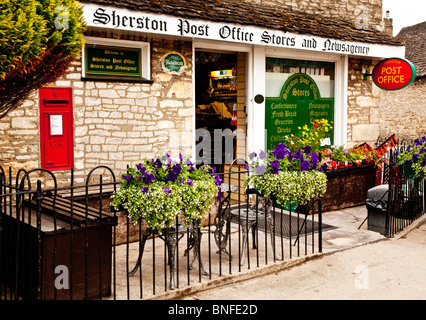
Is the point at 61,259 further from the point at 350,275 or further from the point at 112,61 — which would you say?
the point at 112,61

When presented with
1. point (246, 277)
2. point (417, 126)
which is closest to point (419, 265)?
point (246, 277)

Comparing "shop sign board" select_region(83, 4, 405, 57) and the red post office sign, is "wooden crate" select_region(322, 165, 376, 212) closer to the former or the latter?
the red post office sign

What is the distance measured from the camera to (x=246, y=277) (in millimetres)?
5344

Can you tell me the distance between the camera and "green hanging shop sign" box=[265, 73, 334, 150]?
936 cm

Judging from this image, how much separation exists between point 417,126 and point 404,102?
156 cm

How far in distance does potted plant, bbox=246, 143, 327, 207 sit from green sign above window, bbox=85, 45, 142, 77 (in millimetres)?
2872

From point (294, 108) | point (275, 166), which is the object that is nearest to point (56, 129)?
point (275, 166)

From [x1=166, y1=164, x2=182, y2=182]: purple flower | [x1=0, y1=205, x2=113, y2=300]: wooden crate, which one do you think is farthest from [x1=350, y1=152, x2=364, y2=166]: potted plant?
[x1=0, y1=205, x2=113, y2=300]: wooden crate

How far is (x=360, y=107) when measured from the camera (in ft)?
35.2

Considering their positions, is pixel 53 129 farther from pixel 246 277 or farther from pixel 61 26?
pixel 246 277

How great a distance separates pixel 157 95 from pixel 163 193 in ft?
11.5

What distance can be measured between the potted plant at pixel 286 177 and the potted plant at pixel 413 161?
2561 millimetres

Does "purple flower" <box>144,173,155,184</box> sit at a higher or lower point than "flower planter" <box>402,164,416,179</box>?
higher

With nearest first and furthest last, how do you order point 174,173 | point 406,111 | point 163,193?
point 163,193
point 174,173
point 406,111
